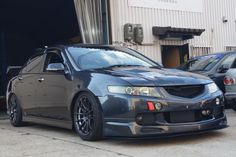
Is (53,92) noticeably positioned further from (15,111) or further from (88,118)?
(15,111)

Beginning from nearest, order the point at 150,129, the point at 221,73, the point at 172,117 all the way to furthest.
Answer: the point at 150,129 → the point at 172,117 → the point at 221,73

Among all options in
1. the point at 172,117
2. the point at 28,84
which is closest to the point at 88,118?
the point at 172,117

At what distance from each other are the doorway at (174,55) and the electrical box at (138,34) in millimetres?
1828

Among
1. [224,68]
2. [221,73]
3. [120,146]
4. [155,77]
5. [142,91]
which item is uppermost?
[155,77]

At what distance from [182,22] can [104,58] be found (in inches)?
412

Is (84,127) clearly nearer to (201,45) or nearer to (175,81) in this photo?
(175,81)

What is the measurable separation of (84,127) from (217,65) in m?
4.92

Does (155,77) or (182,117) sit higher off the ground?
(155,77)

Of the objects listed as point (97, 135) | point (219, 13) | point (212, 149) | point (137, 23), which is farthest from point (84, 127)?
point (219, 13)

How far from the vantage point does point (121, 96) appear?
6254 mm

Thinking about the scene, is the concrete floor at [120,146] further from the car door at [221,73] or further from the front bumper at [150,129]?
the car door at [221,73]

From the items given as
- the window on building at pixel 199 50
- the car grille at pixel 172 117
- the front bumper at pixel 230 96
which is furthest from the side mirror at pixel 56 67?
the window on building at pixel 199 50

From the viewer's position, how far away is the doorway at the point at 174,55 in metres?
17.5

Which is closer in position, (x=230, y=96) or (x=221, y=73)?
(x=230, y=96)
